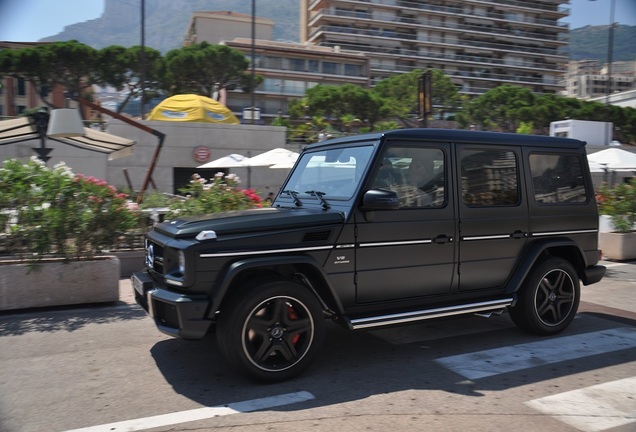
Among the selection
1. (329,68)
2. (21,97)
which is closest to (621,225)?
(21,97)

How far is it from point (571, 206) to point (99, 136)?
11.9m

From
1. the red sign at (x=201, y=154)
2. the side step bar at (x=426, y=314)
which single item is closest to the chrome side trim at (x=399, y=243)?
the side step bar at (x=426, y=314)

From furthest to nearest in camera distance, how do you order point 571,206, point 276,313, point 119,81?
point 119,81 → point 571,206 → point 276,313

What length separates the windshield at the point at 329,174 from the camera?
4.89 meters

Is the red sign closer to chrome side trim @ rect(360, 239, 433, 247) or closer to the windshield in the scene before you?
the windshield

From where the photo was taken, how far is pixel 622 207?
38.2 feet

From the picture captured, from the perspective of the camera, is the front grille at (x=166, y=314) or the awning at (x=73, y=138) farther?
the awning at (x=73, y=138)

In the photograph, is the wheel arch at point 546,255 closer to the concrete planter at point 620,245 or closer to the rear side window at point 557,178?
the rear side window at point 557,178

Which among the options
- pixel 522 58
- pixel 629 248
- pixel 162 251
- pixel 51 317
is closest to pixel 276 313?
pixel 162 251

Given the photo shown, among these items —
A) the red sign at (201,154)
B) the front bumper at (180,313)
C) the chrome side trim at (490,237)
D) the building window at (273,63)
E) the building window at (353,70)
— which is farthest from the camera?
the building window at (353,70)

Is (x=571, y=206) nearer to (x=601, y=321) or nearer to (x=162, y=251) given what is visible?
(x=601, y=321)

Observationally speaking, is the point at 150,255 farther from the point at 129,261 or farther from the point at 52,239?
the point at 129,261

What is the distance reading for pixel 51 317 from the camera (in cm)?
647

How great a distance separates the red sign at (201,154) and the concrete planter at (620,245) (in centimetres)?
1761
